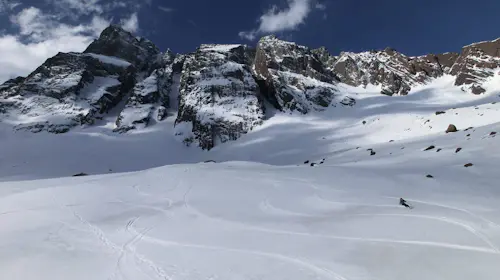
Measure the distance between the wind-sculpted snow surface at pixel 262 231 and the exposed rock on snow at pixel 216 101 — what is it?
238 ft

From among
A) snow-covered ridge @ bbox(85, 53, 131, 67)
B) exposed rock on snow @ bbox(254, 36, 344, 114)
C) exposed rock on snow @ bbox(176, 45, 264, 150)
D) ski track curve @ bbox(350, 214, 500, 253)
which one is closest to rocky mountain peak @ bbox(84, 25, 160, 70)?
snow-covered ridge @ bbox(85, 53, 131, 67)

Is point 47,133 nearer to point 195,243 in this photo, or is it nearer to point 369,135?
point 369,135

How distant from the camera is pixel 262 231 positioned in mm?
11188

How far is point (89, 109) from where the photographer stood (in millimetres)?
107062

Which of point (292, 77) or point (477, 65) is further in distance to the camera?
point (292, 77)

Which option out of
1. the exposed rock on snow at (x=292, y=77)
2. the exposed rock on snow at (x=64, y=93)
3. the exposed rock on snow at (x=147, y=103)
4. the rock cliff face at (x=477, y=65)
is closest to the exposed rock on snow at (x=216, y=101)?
the exposed rock on snow at (x=292, y=77)

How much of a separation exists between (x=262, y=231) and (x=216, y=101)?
88205 millimetres

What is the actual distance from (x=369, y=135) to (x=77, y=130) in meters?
77.9

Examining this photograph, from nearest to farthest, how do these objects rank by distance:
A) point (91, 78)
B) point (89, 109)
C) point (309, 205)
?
1. point (309, 205)
2. point (89, 109)
3. point (91, 78)

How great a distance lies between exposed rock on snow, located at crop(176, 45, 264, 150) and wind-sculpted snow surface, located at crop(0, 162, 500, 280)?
72.5m

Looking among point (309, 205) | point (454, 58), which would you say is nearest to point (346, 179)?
point (309, 205)

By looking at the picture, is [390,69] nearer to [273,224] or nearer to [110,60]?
[110,60]

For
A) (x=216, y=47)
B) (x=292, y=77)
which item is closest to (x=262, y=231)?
(x=292, y=77)

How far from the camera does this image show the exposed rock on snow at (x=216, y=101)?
297ft
